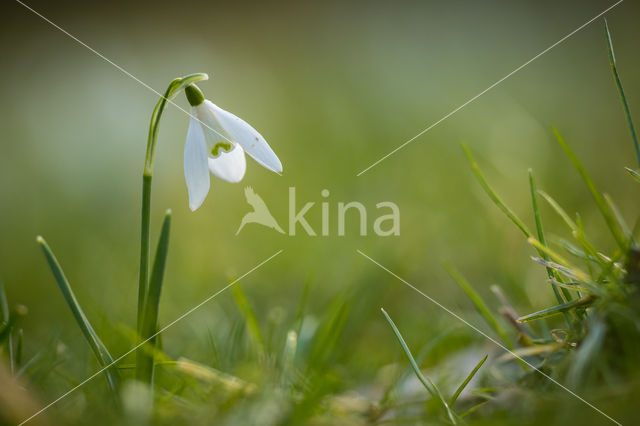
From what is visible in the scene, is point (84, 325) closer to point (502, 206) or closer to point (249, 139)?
point (249, 139)

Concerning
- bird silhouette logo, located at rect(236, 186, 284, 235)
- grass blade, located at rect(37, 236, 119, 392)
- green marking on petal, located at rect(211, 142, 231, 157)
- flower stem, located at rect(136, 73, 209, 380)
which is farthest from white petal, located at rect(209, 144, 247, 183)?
bird silhouette logo, located at rect(236, 186, 284, 235)

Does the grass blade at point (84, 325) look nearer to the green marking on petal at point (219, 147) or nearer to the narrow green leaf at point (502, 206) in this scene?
the green marking on petal at point (219, 147)

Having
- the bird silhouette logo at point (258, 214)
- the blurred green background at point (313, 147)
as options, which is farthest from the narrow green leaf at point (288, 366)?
the bird silhouette logo at point (258, 214)

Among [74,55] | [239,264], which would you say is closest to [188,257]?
[239,264]

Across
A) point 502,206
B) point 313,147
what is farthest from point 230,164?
point 313,147

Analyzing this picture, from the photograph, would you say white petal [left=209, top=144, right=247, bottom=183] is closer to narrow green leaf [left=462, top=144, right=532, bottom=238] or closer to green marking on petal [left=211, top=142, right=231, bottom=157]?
green marking on petal [left=211, top=142, right=231, bottom=157]

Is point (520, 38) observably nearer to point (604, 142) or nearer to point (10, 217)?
point (604, 142)
